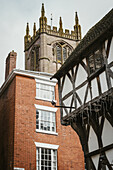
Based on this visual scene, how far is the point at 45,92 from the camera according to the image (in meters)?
19.9

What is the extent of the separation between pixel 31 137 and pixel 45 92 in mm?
3583

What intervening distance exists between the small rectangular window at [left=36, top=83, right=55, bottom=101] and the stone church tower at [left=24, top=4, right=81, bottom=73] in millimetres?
22431

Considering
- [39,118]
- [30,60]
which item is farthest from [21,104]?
[30,60]

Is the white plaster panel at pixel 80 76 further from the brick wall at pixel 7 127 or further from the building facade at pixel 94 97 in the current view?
the brick wall at pixel 7 127

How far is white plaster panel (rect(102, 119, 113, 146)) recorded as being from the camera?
11.1m

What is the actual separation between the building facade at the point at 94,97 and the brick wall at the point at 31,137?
4.64 m

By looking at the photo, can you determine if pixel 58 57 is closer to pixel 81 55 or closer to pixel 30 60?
pixel 30 60

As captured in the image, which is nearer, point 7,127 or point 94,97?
point 94,97

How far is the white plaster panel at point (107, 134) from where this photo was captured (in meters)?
11.1

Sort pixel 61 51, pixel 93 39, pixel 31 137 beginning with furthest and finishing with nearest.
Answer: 1. pixel 61 51
2. pixel 31 137
3. pixel 93 39

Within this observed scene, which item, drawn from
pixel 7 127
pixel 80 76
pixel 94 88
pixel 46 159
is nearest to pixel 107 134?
pixel 94 88

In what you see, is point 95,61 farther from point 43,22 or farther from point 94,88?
point 43,22

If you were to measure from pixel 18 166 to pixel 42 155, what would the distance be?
1.78 meters

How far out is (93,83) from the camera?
38.7 feet
